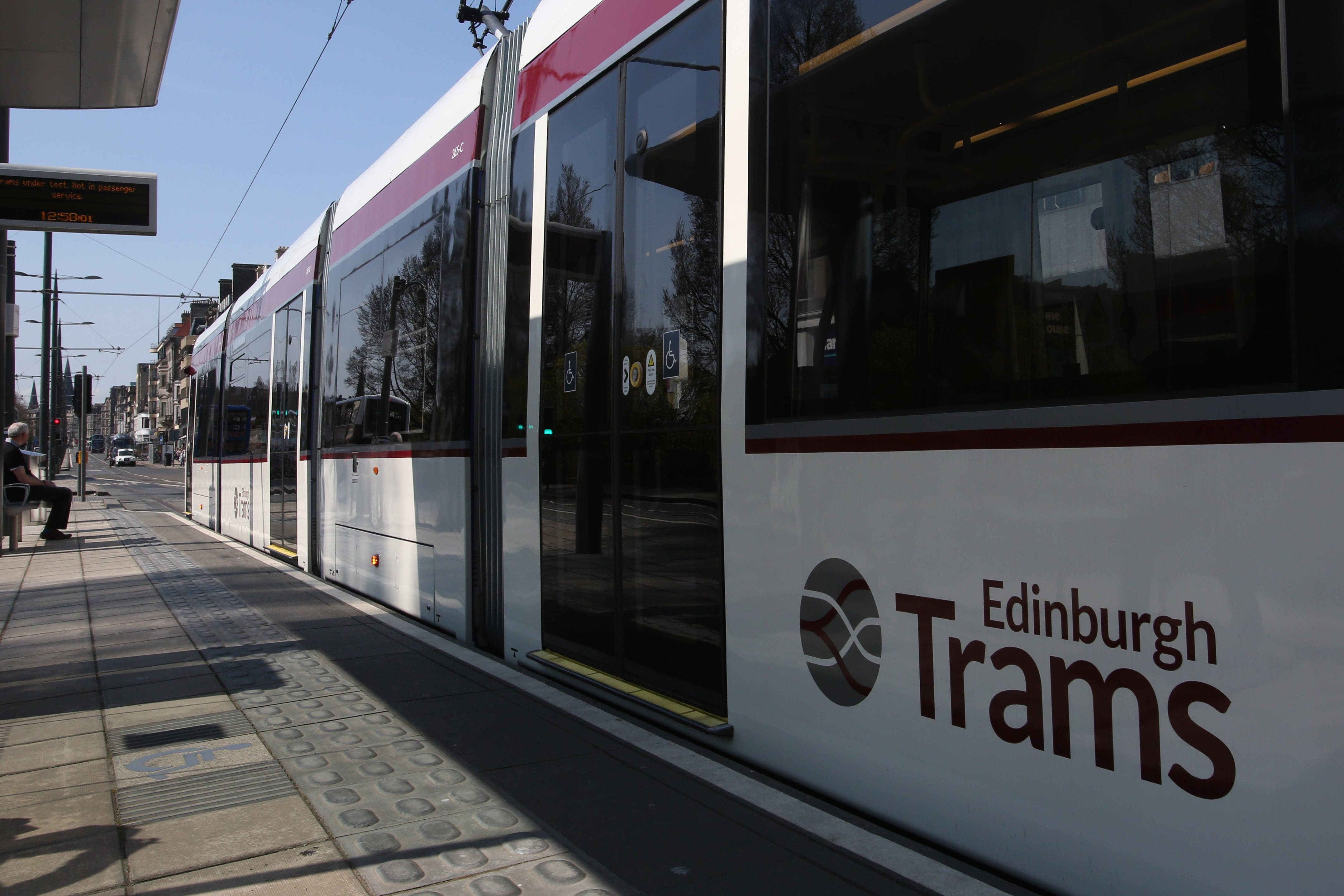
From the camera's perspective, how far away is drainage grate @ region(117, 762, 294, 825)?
3.55m

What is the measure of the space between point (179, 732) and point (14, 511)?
11774mm

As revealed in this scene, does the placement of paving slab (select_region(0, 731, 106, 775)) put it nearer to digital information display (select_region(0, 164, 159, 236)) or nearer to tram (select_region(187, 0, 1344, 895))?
tram (select_region(187, 0, 1344, 895))

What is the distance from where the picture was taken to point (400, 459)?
24.6 ft

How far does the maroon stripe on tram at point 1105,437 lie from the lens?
2033mm

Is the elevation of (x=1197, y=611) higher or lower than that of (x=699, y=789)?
higher

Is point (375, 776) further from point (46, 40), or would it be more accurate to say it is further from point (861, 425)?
point (46, 40)

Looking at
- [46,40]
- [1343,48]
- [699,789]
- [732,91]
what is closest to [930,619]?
[699,789]

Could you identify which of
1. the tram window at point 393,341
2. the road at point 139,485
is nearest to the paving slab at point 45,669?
the tram window at point 393,341

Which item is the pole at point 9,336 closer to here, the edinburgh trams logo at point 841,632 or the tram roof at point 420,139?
the tram roof at point 420,139

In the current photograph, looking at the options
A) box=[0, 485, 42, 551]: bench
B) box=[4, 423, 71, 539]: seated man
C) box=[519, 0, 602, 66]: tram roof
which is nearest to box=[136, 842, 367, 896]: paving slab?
box=[519, 0, 602, 66]: tram roof

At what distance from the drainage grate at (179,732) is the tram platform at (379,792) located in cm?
2

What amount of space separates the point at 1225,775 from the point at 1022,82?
5.62ft

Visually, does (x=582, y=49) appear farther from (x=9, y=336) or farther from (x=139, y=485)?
(x=139, y=485)

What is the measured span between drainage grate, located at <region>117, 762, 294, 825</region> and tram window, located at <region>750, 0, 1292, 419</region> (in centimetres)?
231
